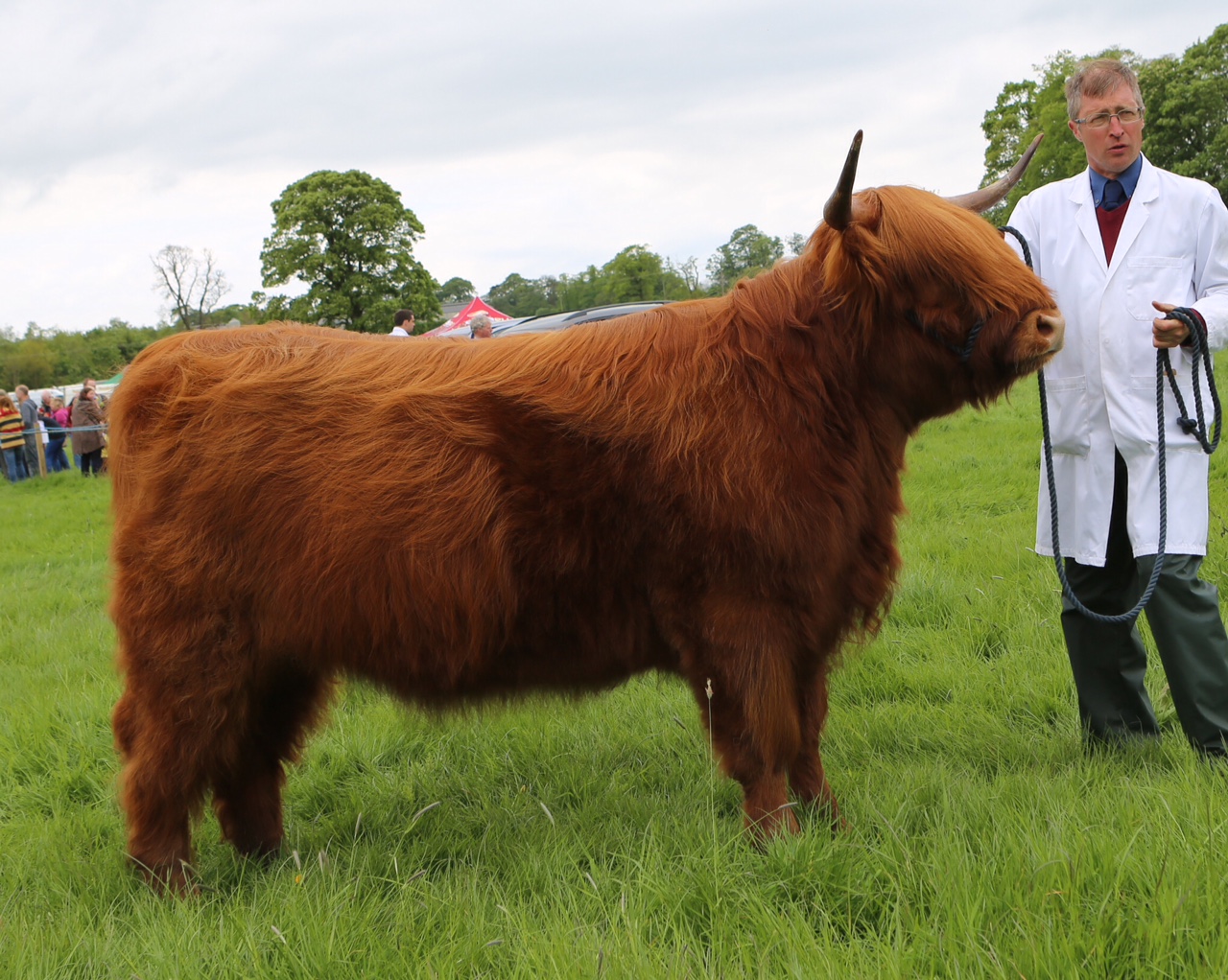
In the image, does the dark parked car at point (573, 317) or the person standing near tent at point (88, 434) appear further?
the person standing near tent at point (88, 434)

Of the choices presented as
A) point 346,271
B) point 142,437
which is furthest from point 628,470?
point 346,271

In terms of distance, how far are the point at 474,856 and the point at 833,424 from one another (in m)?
1.58

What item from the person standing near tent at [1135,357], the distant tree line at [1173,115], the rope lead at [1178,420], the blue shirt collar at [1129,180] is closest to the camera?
the rope lead at [1178,420]

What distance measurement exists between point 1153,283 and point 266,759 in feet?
10.2

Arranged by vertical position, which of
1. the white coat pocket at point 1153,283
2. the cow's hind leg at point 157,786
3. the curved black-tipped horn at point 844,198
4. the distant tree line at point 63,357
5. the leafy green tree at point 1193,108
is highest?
the leafy green tree at point 1193,108

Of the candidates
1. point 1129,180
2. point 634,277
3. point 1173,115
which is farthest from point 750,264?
point 634,277

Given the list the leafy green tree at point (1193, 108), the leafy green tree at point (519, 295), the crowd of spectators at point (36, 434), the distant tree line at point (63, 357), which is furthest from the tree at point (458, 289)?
the crowd of spectators at point (36, 434)

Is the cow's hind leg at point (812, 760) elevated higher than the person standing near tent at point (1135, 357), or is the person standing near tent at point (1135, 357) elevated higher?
the person standing near tent at point (1135, 357)

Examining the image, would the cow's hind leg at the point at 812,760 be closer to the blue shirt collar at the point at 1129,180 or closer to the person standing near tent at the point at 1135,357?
the person standing near tent at the point at 1135,357

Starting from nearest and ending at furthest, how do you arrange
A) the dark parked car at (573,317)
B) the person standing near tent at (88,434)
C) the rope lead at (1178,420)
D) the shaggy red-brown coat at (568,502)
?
the shaggy red-brown coat at (568,502) < the rope lead at (1178,420) < the dark parked car at (573,317) < the person standing near tent at (88,434)

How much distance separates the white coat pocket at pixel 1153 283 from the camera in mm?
2990

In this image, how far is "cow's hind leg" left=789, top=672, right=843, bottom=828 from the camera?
2.80 meters

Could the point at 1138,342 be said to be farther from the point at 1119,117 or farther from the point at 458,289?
the point at 458,289

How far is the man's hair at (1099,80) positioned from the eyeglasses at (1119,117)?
0.03 metres
